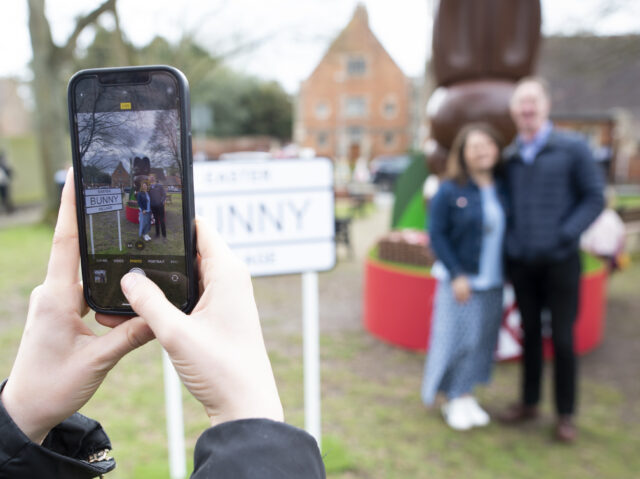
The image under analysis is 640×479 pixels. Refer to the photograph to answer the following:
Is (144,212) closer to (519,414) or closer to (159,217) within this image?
(159,217)

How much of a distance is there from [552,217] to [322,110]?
35156mm

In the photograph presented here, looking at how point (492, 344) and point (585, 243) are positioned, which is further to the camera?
point (585, 243)

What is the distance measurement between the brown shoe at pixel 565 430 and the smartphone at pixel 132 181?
9.30 feet

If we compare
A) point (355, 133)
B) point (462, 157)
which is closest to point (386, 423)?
point (462, 157)

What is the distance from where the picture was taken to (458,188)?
9.86 ft

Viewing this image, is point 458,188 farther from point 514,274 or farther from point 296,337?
point 296,337

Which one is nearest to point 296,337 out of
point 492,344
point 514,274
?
point 492,344

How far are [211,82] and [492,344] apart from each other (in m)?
38.3

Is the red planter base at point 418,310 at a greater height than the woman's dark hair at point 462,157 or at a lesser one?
lesser

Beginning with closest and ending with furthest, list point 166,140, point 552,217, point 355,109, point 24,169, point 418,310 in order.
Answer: point 166,140, point 552,217, point 418,310, point 24,169, point 355,109

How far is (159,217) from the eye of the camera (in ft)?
3.00

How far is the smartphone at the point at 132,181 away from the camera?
0.90 metres

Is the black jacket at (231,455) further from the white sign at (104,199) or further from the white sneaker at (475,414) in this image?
the white sneaker at (475,414)

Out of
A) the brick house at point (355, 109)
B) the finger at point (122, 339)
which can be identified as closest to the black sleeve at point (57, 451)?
the finger at point (122, 339)
